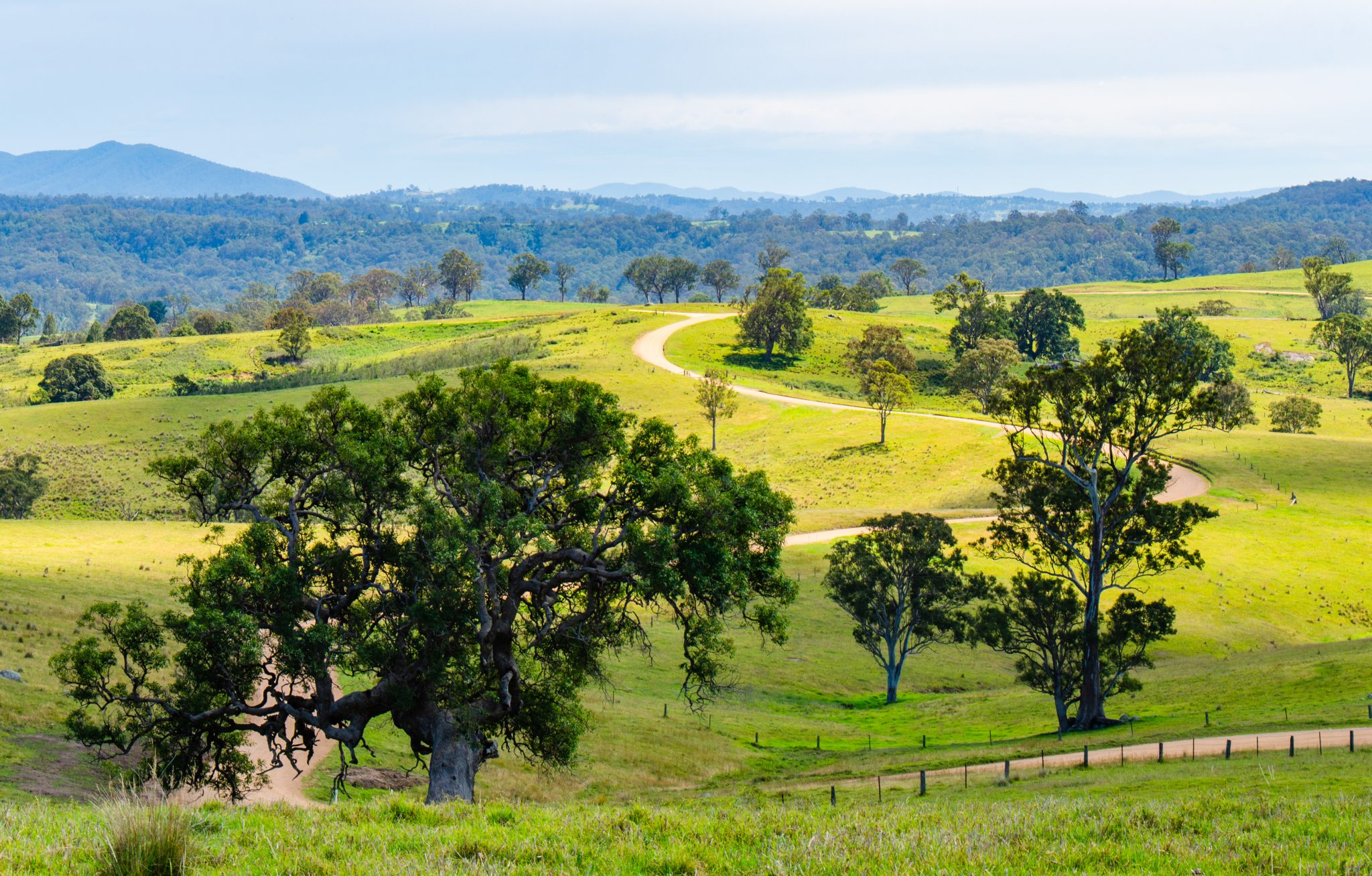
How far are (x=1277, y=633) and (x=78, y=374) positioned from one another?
125 meters

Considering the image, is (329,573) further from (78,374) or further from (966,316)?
(966,316)

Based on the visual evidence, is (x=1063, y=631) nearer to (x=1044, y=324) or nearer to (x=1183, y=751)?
(x=1183, y=751)

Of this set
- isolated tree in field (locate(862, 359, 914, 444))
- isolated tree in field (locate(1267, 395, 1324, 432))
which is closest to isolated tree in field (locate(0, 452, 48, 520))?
isolated tree in field (locate(862, 359, 914, 444))

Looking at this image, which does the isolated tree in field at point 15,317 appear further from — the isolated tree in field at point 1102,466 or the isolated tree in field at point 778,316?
the isolated tree in field at point 1102,466

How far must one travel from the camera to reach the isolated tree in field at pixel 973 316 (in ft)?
454

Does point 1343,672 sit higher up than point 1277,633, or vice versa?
point 1343,672

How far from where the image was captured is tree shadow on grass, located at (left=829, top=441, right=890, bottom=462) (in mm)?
94750

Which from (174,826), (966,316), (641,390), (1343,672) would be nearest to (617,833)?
(174,826)

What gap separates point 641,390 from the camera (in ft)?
376

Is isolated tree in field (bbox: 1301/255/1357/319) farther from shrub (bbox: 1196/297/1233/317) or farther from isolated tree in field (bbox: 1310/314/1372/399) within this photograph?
isolated tree in field (bbox: 1310/314/1372/399)

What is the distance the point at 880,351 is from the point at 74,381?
97.0 m

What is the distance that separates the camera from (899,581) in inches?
1907

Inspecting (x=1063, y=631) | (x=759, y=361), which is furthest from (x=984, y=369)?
(x=1063, y=631)

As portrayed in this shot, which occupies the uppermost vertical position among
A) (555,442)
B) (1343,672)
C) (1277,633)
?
(555,442)
